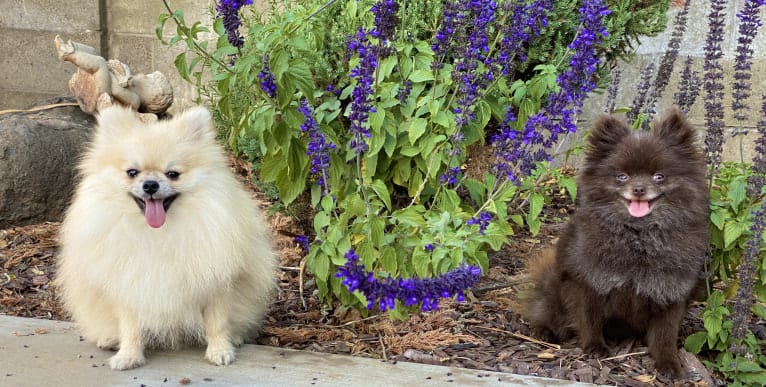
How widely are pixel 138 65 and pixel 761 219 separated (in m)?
6.07

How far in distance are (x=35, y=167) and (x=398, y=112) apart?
2.97m

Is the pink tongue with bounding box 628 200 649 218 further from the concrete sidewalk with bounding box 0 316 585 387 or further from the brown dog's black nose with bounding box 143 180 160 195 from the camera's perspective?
the brown dog's black nose with bounding box 143 180 160 195

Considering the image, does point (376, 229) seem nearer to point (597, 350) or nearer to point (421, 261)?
point (421, 261)

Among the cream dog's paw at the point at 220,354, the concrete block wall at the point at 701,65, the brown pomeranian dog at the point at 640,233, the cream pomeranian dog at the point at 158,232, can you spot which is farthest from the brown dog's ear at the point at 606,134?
the concrete block wall at the point at 701,65

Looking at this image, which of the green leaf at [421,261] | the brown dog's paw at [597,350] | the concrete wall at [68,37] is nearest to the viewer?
the green leaf at [421,261]

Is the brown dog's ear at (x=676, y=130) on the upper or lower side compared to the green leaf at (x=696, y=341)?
upper

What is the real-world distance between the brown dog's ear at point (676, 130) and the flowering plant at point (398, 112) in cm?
39

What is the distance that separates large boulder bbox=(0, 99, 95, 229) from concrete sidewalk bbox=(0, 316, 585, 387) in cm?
184

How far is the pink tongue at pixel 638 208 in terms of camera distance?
3258 millimetres

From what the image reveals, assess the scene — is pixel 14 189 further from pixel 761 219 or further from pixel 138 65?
pixel 761 219

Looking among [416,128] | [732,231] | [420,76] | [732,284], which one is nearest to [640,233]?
[732,231]

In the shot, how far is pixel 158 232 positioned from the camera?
3.16m

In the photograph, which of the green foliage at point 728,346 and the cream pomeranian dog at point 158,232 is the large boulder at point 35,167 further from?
the green foliage at point 728,346

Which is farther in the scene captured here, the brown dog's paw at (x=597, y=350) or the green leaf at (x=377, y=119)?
the brown dog's paw at (x=597, y=350)
